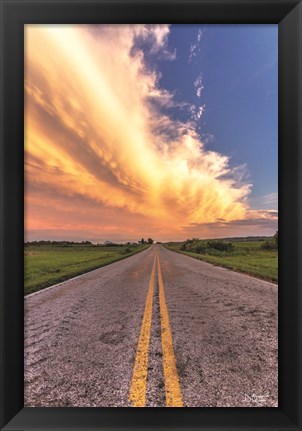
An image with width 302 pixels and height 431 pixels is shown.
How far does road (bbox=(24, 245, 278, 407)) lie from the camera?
1.62m

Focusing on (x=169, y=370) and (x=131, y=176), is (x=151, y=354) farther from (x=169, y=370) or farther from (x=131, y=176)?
(x=131, y=176)
